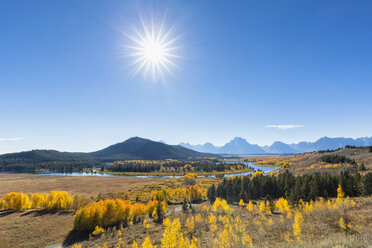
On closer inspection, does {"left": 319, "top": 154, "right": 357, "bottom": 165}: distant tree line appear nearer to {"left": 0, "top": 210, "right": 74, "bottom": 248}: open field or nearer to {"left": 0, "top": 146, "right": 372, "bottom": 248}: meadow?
{"left": 0, "top": 146, "right": 372, "bottom": 248}: meadow

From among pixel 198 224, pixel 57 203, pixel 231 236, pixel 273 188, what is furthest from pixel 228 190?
pixel 57 203

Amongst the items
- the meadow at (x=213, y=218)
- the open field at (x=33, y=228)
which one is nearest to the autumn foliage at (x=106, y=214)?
the meadow at (x=213, y=218)

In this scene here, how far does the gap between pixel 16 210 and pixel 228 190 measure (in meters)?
89.8

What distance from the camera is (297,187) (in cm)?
6028

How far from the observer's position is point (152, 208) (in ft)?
233

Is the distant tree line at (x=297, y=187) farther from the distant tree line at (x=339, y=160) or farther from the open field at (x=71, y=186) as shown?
the distant tree line at (x=339, y=160)

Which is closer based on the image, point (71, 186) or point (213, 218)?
point (213, 218)

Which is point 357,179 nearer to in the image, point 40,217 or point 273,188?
point 273,188

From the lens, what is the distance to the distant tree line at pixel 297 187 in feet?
192

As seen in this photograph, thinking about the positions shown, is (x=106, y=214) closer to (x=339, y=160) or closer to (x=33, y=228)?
(x=33, y=228)

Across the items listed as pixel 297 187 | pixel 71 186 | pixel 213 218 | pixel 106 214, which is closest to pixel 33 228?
pixel 106 214

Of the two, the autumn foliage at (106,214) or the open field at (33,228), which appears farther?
the autumn foliage at (106,214)

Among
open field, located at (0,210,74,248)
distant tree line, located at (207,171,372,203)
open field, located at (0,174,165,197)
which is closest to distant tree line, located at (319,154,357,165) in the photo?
distant tree line, located at (207,171,372,203)

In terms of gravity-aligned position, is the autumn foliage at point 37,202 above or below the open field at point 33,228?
above
